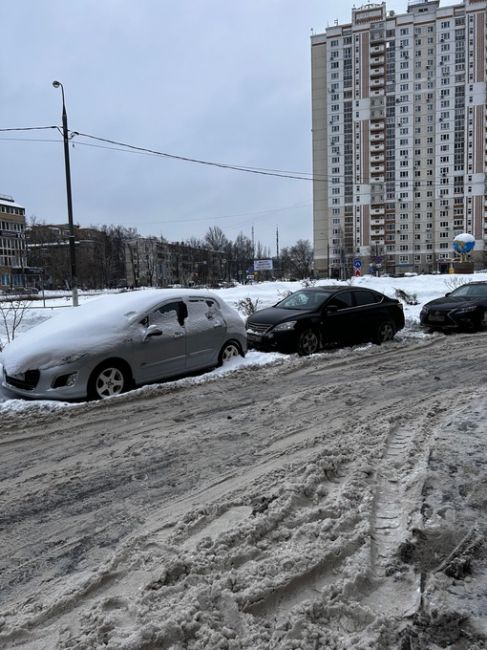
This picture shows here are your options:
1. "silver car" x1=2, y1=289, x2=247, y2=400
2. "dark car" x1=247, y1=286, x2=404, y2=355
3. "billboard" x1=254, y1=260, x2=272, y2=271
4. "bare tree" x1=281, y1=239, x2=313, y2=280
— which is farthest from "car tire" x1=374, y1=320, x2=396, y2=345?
"bare tree" x1=281, y1=239, x2=313, y2=280

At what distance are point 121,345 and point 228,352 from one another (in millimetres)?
2468

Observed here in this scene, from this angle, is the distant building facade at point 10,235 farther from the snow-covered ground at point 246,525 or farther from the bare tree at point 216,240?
the snow-covered ground at point 246,525

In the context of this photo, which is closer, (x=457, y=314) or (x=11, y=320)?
(x=457, y=314)

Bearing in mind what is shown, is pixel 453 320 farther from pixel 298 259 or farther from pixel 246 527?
pixel 298 259

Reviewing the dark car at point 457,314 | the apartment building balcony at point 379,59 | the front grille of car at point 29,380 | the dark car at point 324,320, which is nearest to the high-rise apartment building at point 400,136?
the apartment building balcony at point 379,59

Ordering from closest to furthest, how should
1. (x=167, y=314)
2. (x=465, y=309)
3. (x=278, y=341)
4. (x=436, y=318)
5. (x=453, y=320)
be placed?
(x=167, y=314), (x=278, y=341), (x=453, y=320), (x=465, y=309), (x=436, y=318)

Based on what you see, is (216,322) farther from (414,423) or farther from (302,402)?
(414,423)

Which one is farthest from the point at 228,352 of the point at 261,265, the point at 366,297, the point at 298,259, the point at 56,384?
the point at 298,259

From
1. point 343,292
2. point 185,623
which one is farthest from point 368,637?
point 343,292

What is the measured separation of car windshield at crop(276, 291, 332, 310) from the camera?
11113 millimetres

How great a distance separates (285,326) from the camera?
404 inches

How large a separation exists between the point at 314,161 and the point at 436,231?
30507 mm

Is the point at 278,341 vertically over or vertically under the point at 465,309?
under

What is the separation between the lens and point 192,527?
131 inches
